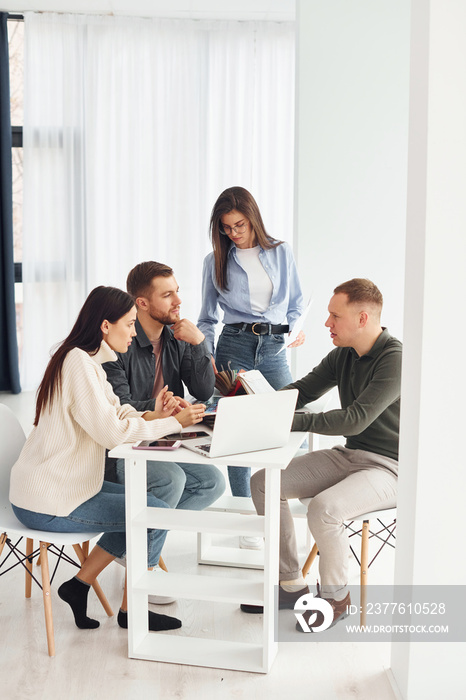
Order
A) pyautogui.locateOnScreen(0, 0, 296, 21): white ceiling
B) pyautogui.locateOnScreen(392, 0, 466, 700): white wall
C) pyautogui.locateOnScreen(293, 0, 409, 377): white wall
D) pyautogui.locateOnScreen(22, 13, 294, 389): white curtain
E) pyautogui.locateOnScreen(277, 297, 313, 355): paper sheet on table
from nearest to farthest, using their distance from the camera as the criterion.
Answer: pyautogui.locateOnScreen(392, 0, 466, 700): white wall
pyautogui.locateOnScreen(277, 297, 313, 355): paper sheet on table
pyautogui.locateOnScreen(293, 0, 409, 377): white wall
pyautogui.locateOnScreen(0, 0, 296, 21): white ceiling
pyautogui.locateOnScreen(22, 13, 294, 389): white curtain

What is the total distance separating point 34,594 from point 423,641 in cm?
137

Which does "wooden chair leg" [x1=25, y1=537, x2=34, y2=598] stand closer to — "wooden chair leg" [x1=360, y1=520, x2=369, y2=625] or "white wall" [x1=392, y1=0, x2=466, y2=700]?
"wooden chair leg" [x1=360, y1=520, x2=369, y2=625]

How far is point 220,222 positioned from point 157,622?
1512 mm

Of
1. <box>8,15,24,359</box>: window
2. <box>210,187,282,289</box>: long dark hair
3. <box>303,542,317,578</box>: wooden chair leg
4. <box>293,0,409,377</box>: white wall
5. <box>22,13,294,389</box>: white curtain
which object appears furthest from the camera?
<box>8,15,24,359</box>: window

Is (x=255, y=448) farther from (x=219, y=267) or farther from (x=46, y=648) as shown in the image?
(x=219, y=267)

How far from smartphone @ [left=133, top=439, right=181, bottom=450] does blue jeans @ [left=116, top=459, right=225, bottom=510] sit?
13.5 inches

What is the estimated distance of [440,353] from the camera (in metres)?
1.67

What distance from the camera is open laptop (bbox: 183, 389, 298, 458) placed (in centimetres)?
180

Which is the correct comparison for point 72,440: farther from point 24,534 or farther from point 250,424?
point 250,424

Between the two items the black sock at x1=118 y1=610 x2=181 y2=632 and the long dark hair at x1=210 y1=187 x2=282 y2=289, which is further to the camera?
the long dark hair at x1=210 y1=187 x2=282 y2=289

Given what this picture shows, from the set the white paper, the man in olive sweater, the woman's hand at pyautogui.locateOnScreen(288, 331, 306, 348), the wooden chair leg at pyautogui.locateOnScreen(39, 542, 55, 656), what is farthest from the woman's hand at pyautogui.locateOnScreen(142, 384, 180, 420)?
the woman's hand at pyautogui.locateOnScreen(288, 331, 306, 348)

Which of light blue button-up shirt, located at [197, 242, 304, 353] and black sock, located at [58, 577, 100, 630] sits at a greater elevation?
light blue button-up shirt, located at [197, 242, 304, 353]

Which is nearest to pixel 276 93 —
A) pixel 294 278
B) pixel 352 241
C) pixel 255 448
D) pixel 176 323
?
pixel 352 241

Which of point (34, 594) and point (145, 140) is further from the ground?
point (145, 140)
